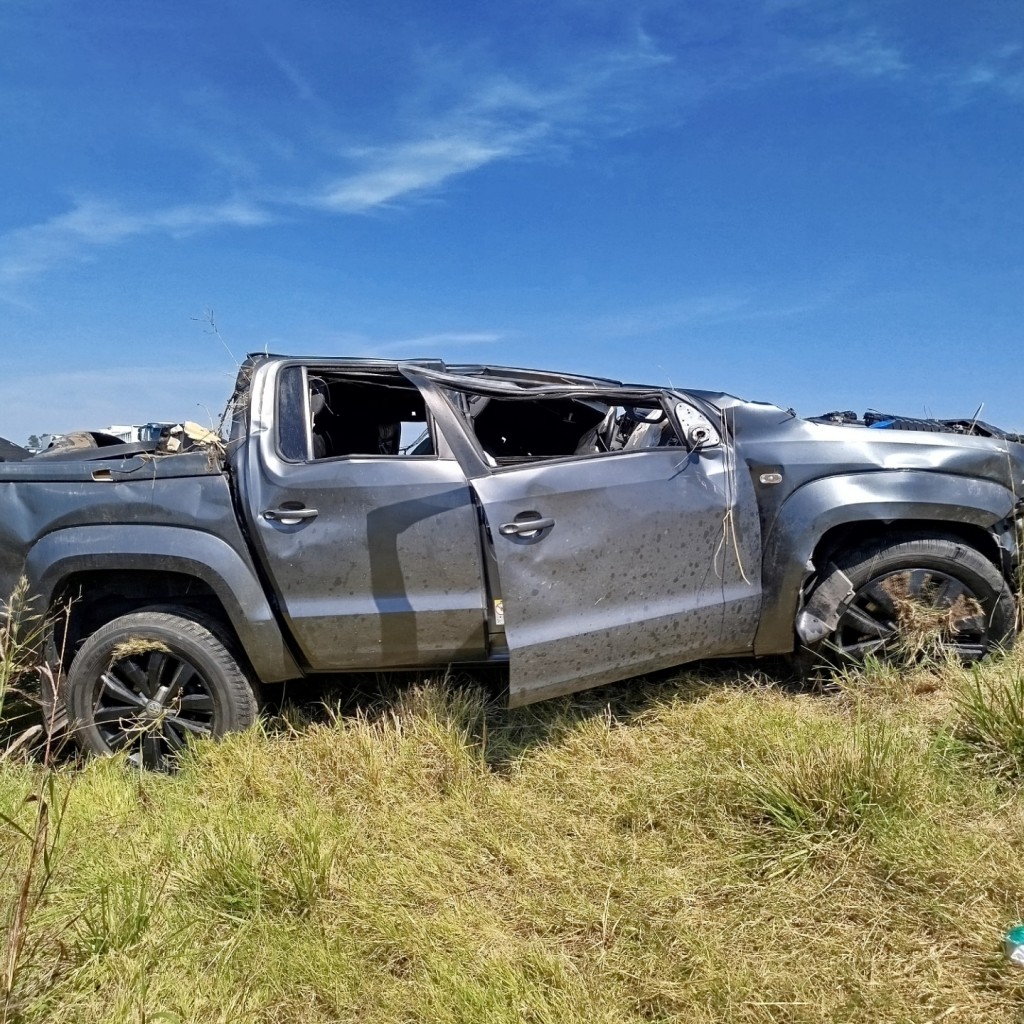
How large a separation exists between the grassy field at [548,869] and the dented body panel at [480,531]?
39 cm

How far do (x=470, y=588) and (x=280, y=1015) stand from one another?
170 centimetres

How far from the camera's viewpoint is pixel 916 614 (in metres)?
3.55

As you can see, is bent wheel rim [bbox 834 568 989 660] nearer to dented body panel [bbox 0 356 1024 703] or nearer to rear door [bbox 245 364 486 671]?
dented body panel [bbox 0 356 1024 703]

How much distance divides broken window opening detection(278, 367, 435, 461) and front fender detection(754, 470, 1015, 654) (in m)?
1.64

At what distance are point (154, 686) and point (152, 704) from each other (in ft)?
0.25

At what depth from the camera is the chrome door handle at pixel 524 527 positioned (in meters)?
3.16

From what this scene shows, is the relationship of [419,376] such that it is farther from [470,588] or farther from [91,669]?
[91,669]

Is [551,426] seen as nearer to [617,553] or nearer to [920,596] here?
[617,553]

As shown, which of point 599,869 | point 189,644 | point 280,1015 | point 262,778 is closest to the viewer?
point 280,1015

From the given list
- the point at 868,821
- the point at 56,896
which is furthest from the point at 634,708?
the point at 56,896

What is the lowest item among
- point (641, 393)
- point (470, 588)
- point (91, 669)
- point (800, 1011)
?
point (800, 1011)

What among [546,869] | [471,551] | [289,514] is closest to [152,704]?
[289,514]

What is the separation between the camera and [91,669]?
11.1 feet

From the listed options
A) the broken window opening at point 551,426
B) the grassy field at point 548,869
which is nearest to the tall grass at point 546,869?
the grassy field at point 548,869
